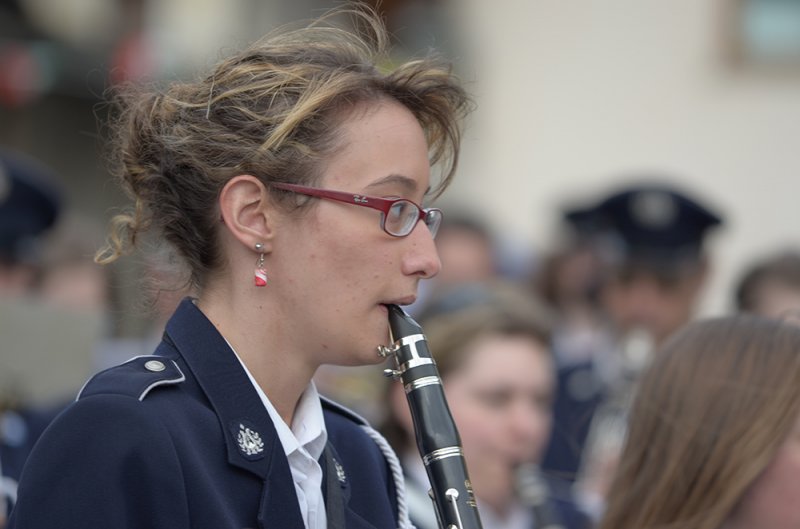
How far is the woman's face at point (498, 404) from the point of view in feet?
14.2

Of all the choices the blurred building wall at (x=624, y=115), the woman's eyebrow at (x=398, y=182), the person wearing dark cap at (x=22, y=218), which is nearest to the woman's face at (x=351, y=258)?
the woman's eyebrow at (x=398, y=182)

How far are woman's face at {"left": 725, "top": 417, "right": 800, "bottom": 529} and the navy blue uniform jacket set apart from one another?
3.22ft

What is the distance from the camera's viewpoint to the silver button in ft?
7.45

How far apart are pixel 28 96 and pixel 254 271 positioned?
14.2 metres

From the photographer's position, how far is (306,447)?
246cm

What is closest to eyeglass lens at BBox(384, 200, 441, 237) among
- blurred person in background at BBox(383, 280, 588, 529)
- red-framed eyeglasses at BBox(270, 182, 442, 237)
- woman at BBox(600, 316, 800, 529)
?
red-framed eyeglasses at BBox(270, 182, 442, 237)

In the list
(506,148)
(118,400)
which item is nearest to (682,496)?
(118,400)

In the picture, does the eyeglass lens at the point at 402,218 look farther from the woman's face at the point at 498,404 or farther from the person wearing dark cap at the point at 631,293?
the person wearing dark cap at the point at 631,293

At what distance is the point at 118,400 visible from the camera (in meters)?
2.14

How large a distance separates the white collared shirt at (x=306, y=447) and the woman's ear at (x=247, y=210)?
22 cm

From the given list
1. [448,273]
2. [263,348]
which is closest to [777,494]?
[263,348]

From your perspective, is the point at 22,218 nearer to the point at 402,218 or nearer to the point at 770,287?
the point at 770,287

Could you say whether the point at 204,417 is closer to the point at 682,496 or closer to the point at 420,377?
the point at 420,377

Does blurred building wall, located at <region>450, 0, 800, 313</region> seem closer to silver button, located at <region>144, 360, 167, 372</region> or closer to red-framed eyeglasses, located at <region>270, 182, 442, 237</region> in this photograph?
red-framed eyeglasses, located at <region>270, 182, 442, 237</region>
